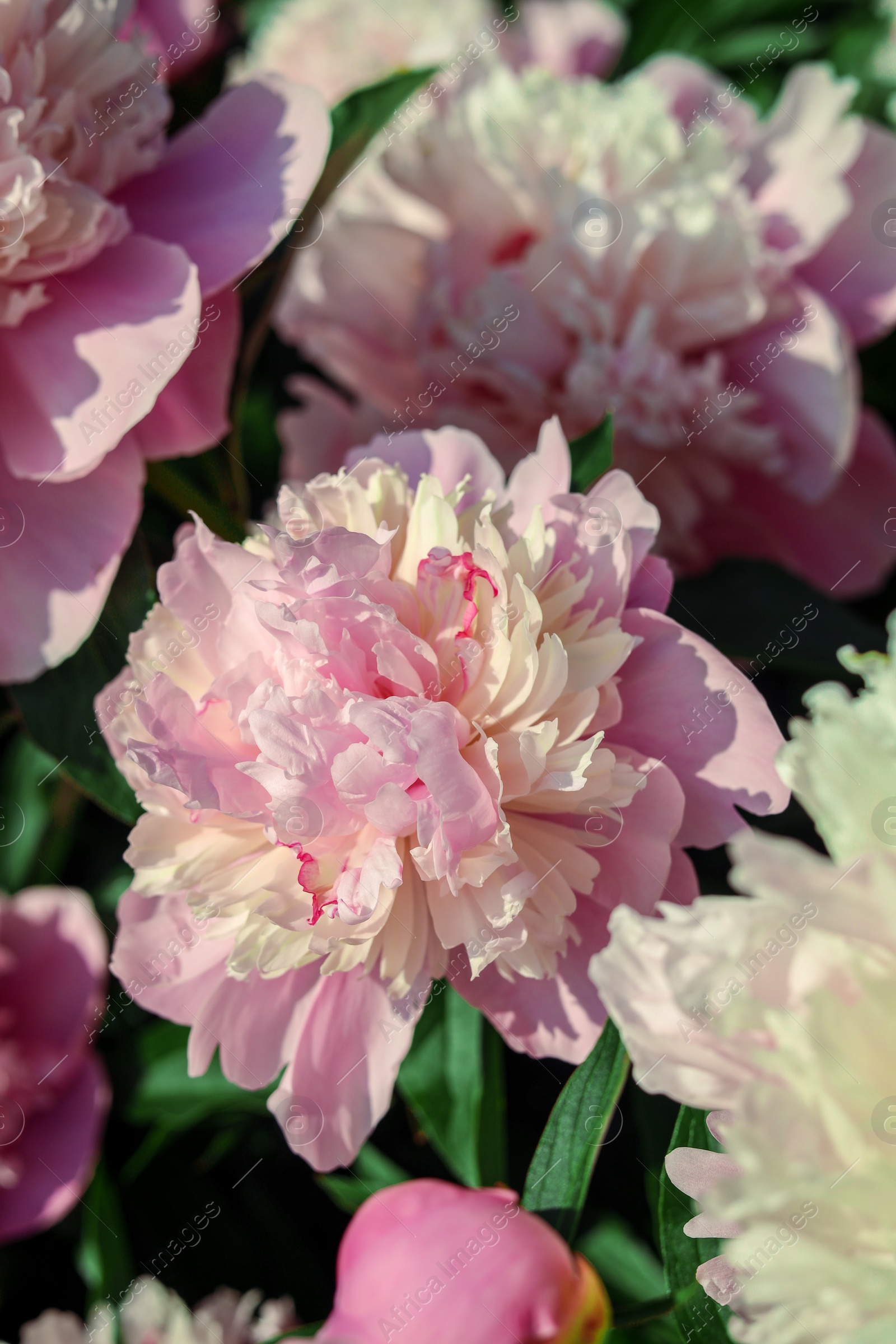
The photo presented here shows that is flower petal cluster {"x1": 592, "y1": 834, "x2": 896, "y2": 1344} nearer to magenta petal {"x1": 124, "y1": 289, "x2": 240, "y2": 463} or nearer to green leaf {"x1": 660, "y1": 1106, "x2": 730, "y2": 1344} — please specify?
green leaf {"x1": 660, "y1": 1106, "x2": 730, "y2": 1344}

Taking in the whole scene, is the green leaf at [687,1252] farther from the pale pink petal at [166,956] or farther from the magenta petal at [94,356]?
the magenta petal at [94,356]

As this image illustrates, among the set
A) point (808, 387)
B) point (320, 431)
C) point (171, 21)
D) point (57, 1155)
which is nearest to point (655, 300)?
point (808, 387)

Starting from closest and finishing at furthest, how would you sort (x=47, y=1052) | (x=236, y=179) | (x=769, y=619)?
(x=236, y=179)
(x=769, y=619)
(x=47, y=1052)

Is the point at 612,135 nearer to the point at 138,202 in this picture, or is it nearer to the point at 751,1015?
the point at 138,202

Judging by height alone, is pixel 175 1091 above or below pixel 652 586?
below

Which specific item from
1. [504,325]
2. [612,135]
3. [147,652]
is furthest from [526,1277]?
[612,135]

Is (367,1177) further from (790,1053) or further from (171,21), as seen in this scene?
(171,21)
